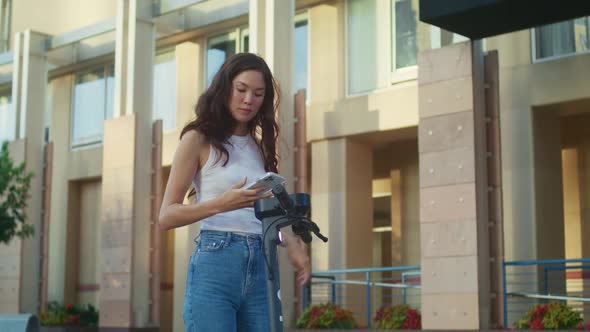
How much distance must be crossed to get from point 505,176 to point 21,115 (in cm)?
1414

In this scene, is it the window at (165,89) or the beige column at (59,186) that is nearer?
the window at (165,89)

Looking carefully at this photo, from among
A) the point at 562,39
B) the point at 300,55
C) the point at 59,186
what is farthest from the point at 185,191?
the point at 59,186

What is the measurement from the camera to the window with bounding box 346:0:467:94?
65.1 feet

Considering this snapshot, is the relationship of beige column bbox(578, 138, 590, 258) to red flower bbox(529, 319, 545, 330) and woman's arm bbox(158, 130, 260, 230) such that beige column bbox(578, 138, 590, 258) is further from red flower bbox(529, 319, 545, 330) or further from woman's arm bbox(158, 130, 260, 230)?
woman's arm bbox(158, 130, 260, 230)

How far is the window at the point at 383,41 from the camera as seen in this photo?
65.1ft

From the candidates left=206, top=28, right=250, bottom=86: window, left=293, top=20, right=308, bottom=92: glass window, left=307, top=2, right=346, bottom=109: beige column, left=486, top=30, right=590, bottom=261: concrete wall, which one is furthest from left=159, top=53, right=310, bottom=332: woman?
left=206, top=28, right=250, bottom=86: window

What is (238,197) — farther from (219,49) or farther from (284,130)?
(219,49)

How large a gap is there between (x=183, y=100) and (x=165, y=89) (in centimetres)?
113

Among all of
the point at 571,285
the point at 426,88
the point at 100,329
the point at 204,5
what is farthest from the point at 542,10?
the point at 100,329

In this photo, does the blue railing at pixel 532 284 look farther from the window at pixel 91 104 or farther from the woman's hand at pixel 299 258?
the woman's hand at pixel 299 258

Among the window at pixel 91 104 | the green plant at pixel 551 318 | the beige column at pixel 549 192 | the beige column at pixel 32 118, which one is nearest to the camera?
the green plant at pixel 551 318

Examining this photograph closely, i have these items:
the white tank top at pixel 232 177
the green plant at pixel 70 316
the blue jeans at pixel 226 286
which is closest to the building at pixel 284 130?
the green plant at pixel 70 316

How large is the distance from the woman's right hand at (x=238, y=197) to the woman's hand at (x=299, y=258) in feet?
1.05

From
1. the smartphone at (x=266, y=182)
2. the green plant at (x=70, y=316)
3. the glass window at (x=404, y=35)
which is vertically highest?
the glass window at (x=404, y=35)
